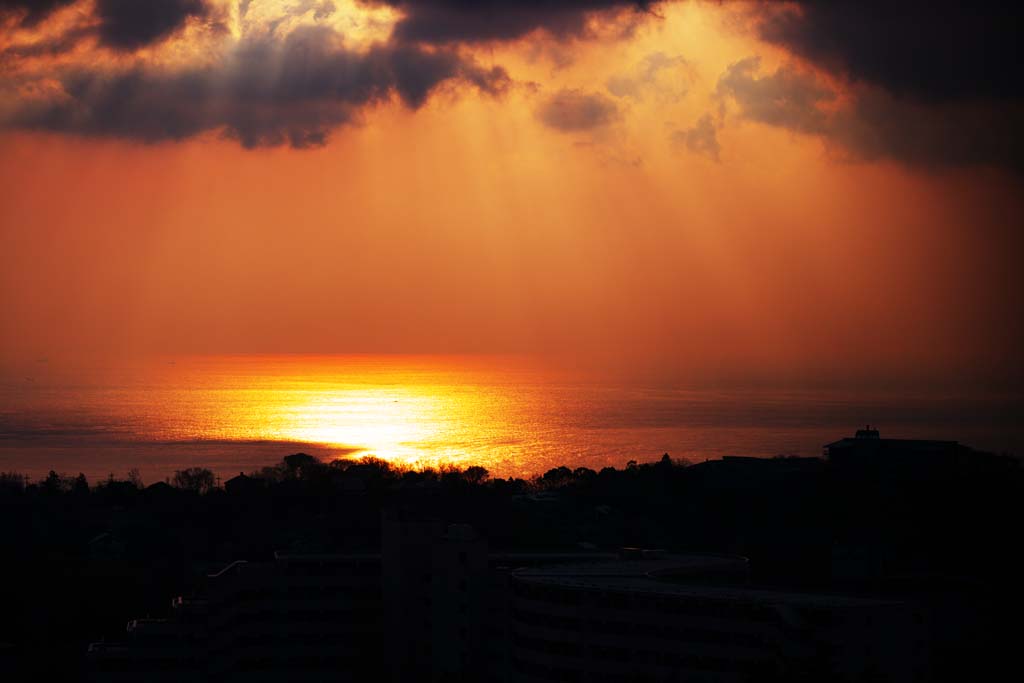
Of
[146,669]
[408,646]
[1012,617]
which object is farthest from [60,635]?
[1012,617]

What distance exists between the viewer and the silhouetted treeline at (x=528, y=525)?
6122cm

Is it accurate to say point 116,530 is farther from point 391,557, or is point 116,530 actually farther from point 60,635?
point 391,557

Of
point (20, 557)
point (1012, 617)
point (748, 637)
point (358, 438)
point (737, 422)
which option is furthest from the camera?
point (737, 422)

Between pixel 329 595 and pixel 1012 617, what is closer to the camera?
pixel 329 595

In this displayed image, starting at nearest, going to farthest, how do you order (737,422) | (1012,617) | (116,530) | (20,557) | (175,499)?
(1012,617) → (20,557) → (116,530) → (175,499) → (737,422)

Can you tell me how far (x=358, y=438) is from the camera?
549ft

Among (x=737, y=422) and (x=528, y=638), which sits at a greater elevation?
(x=737, y=422)

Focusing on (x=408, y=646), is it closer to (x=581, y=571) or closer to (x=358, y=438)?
(x=581, y=571)

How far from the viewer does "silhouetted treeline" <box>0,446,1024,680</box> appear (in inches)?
2410

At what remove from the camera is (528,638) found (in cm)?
3928

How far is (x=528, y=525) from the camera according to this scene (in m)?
78.9

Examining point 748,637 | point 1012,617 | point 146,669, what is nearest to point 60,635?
point 146,669

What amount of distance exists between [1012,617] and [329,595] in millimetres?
26179

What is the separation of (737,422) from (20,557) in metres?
131
